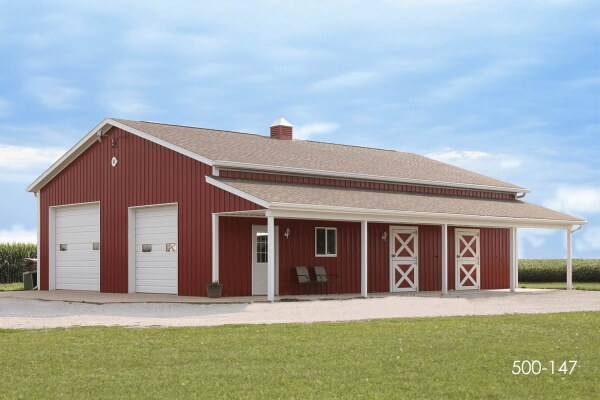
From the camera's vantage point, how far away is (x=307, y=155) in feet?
91.4

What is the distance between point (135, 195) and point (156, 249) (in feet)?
6.07

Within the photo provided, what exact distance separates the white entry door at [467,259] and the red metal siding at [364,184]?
Answer: 1516 millimetres

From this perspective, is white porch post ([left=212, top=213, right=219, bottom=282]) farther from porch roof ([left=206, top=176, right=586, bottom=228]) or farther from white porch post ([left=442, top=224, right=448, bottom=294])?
white porch post ([left=442, top=224, right=448, bottom=294])

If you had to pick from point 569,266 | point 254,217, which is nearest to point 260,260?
point 254,217

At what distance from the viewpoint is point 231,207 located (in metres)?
21.8

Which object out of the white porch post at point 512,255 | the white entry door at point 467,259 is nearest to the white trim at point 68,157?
the white entry door at point 467,259

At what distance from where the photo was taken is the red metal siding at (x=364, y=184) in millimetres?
23656

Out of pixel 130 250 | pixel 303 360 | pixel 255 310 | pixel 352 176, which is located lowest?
pixel 255 310

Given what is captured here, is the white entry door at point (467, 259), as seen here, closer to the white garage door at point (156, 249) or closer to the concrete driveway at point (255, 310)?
the concrete driveway at point (255, 310)

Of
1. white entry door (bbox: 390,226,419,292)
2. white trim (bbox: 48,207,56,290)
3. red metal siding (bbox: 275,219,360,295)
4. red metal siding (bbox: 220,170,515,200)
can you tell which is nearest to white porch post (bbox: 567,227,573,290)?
red metal siding (bbox: 220,170,515,200)

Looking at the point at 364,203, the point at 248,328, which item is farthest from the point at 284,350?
the point at 364,203

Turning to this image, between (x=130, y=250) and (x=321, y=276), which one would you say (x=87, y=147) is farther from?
(x=321, y=276)

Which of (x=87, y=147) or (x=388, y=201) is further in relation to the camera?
(x=87, y=147)

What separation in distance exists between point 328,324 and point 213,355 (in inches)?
163
